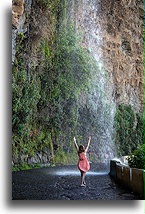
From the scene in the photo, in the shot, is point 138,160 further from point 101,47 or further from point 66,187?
point 101,47

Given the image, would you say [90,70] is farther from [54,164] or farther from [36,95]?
[54,164]

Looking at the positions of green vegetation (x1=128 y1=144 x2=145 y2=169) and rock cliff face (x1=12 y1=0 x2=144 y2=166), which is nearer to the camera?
green vegetation (x1=128 y1=144 x2=145 y2=169)

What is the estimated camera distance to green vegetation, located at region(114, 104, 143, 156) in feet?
16.8

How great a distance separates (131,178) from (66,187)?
0.89 meters

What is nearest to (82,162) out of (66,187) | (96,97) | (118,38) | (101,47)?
(66,187)

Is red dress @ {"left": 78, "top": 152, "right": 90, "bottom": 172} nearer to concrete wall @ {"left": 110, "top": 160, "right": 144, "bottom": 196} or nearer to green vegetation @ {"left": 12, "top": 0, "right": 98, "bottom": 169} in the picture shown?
concrete wall @ {"left": 110, "top": 160, "right": 144, "bottom": 196}

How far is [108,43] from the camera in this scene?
6.66m

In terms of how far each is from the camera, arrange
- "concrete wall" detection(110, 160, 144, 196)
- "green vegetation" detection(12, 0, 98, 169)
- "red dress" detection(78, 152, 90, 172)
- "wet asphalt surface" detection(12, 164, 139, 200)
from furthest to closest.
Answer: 1. "green vegetation" detection(12, 0, 98, 169)
2. "red dress" detection(78, 152, 90, 172)
3. "wet asphalt surface" detection(12, 164, 139, 200)
4. "concrete wall" detection(110, 160, 144, 196)

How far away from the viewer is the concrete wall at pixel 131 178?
3.36 meters

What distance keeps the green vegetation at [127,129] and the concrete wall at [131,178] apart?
947 millimetres

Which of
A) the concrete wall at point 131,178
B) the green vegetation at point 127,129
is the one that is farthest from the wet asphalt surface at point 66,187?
the green vegetation at point 127,129

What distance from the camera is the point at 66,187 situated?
12.7 feet

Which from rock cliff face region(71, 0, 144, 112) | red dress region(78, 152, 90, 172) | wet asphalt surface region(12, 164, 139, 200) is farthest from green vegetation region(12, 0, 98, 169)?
red dress region(78, 152, 90, 172)

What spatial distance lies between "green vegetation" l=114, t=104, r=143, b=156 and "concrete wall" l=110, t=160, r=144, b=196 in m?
0.95
